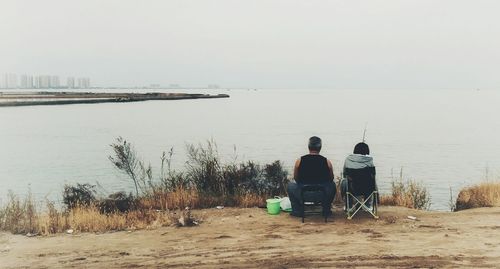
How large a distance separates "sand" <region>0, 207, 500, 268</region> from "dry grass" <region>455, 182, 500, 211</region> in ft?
5.79

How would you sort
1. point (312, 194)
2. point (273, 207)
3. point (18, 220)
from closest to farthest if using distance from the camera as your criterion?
point (312, 194), point (18, 220), point (273, 207)

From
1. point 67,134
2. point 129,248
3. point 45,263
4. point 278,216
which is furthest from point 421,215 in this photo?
point 67,134

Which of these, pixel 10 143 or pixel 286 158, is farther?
pixel 10 143

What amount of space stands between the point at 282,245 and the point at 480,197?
22.6 ft

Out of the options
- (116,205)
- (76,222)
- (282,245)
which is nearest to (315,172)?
(282,245)

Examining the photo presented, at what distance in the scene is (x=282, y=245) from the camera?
25.4 ft

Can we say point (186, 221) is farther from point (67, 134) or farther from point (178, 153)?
point (67, 134)

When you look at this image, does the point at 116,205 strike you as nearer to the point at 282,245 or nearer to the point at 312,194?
the point at 312,194

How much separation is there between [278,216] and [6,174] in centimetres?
2094

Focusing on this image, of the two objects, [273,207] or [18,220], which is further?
[273,207]

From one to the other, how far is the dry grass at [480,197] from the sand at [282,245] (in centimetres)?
176

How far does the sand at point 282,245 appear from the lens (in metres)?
6.91

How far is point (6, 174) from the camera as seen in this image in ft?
85.8

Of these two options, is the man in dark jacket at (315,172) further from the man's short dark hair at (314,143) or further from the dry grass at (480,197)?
the dry grass at (480,197)
